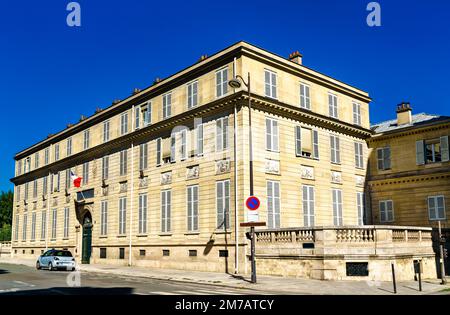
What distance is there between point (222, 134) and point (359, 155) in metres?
11.8

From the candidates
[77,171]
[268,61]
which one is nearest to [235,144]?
[268,61]

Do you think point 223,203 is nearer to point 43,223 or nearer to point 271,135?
point 271,135

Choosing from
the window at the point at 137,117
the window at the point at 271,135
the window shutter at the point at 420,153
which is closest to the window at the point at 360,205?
the window shutter at the point at 420,153

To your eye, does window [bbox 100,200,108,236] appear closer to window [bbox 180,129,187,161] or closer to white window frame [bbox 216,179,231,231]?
window [bbox 180,129,187,161]

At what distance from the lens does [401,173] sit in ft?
102

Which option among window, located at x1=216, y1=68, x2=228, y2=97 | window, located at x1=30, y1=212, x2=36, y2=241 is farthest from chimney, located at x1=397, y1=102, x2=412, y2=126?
window, located at x1=30, y1=212, x2=36, y2=241

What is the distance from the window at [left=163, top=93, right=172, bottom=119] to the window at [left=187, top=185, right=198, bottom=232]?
5.48 m

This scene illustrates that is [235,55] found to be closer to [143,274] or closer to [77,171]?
[143,274]

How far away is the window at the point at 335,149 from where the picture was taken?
29.3 metres

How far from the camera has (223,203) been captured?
79.4ft

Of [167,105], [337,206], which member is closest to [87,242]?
[167,105]

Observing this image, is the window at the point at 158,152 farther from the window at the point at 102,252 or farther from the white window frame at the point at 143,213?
the window at the point at 102,252
